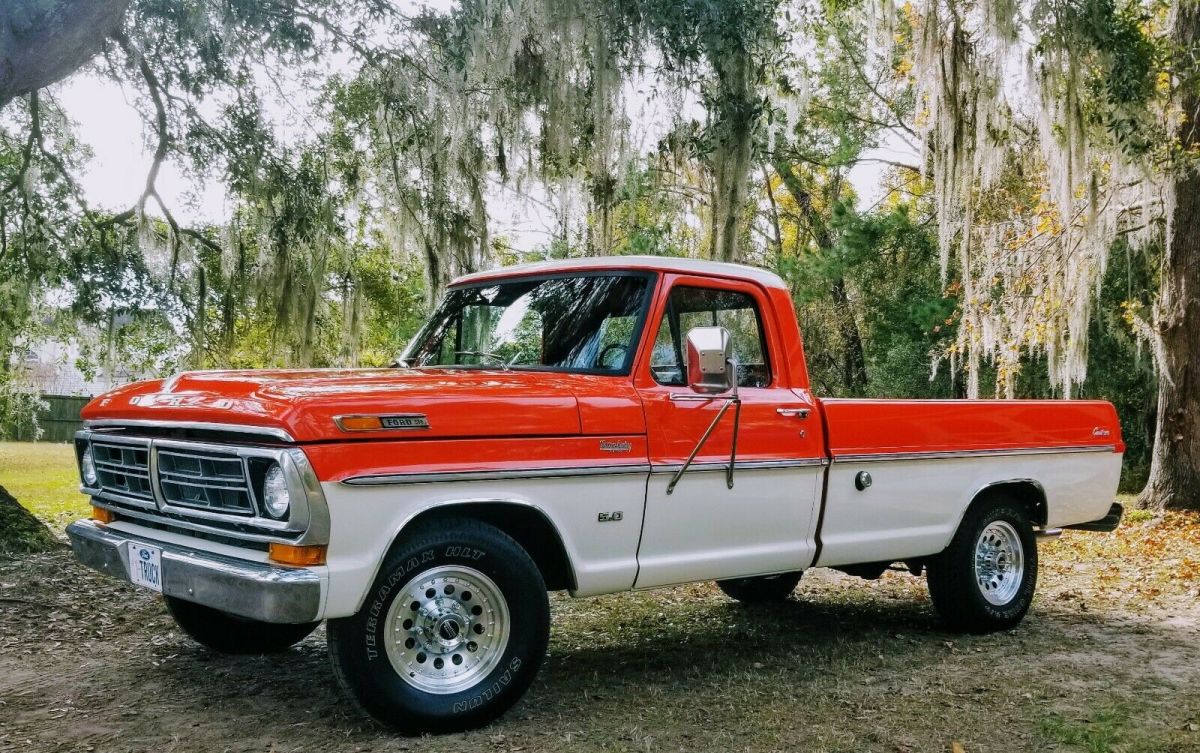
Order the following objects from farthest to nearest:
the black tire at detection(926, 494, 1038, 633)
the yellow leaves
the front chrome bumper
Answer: the yellow leaves
the black tire at detection(926, 494, 1038, 633)
the front chrome bumper

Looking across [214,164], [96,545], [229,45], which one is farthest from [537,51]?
[96,545]

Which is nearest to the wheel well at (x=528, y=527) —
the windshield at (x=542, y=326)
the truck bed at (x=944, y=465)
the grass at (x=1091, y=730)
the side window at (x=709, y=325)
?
the windshield at (x=542, y=326)

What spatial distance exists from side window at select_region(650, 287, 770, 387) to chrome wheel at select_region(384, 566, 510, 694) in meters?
1.39

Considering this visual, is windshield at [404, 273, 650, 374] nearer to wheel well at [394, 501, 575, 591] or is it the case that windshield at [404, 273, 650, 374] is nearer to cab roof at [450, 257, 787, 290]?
cab roof at [450, 257, 787, 290]

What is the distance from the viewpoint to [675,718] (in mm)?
4652

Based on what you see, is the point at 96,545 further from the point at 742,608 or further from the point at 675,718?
the point at 742,608

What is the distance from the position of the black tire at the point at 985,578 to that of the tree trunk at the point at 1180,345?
668 cm

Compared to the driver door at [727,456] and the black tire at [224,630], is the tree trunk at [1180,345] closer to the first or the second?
the driver door at [727,456]

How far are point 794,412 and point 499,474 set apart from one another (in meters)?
1.88

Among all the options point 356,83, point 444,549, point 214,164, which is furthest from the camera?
point 356,83

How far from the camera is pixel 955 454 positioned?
6.24 metres

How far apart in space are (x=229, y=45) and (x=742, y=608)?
253 inches

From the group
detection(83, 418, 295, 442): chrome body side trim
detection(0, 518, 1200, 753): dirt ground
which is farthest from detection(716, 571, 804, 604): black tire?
detection(83, 418, 295, 442): chrome body side trim

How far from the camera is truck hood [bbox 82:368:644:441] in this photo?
13.0ft
